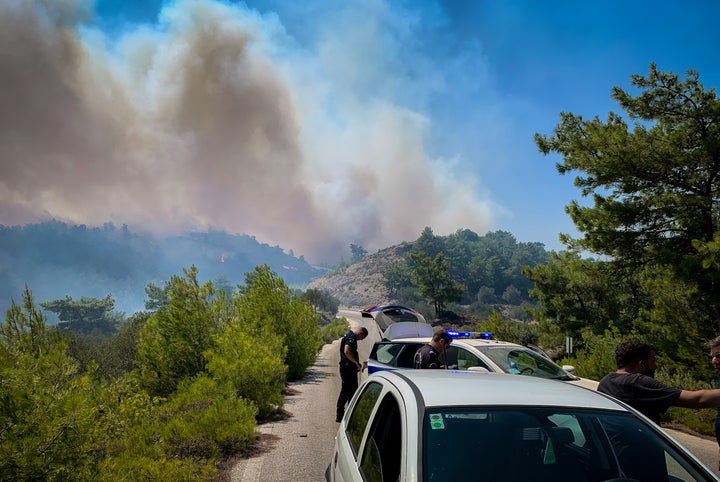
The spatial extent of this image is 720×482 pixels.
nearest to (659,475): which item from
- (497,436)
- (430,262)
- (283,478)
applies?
(497,436)

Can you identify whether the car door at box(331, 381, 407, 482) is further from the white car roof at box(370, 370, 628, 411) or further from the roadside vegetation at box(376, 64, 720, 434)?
the roadside vegetation at box(376, 64, 720, 434)

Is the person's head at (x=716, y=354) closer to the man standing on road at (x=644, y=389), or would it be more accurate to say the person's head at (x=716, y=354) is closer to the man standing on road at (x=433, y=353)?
the man standing on road at (x=644, y=389)

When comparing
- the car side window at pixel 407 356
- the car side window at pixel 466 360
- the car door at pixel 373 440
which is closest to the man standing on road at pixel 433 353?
the car side window at pixel 466 360

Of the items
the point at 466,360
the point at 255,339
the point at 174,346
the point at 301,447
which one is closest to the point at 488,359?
the point at 466,360

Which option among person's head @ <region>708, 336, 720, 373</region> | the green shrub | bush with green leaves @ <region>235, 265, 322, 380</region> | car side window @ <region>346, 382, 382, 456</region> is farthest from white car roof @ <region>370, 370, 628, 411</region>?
bush with green leaves @ <region>235, 265, 322, 380</region>

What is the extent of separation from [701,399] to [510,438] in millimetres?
1648

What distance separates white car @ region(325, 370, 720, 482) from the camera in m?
2.21

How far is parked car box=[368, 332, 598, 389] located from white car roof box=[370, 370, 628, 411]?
401cm

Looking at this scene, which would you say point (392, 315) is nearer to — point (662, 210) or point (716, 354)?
point (662, 210)

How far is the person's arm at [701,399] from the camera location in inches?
119

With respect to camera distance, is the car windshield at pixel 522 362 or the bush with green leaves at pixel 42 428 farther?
the car windshield at pixel 522 362

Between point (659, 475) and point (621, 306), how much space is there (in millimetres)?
32509

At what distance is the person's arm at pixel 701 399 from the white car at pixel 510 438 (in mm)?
852

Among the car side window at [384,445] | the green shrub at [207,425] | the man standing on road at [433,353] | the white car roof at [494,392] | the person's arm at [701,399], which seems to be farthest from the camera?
the green shrub at [207,425]
